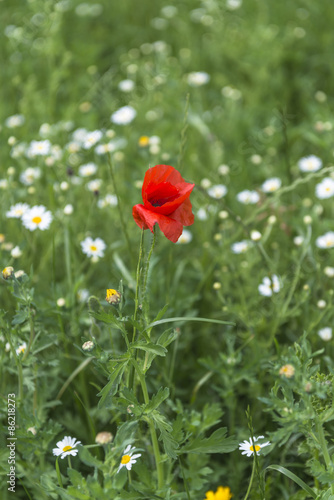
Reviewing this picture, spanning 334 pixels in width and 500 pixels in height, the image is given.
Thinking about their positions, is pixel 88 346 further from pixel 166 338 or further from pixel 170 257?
pixel 170 257

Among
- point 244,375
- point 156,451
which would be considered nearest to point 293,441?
point 244,375

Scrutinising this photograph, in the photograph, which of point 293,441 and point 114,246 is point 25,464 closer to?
point 293,441

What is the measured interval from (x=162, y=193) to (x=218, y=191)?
1.26 m

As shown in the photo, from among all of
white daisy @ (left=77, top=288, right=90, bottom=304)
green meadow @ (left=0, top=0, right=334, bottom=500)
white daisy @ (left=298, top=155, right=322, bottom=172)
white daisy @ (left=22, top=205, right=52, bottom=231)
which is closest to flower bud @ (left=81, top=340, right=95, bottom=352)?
green meadow @ (left=0, top=0, right=334, bottom=500)

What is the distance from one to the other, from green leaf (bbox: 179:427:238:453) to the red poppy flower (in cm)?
55

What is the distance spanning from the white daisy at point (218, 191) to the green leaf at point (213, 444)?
1.31m

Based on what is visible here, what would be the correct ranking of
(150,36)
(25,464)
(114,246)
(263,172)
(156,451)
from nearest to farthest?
(156,451) → (25,464) → (114,246) → (263,172) → (150,36)

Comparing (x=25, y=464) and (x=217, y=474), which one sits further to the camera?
(x=217, y=474)

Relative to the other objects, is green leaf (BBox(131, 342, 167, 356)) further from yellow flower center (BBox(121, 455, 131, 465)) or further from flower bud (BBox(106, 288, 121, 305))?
yellow flower center (BBox(121, 455, 131, 465))

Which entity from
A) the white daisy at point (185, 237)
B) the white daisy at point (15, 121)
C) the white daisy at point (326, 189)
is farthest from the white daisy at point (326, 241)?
the white daisy at point (15, 121)

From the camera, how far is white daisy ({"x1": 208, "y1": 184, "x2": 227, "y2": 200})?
2510 millimetres

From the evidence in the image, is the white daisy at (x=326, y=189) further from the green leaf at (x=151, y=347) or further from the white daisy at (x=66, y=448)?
the white daisy at (x=66, y=448)

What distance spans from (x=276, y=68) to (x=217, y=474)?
272cm

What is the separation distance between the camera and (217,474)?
1672 mm
